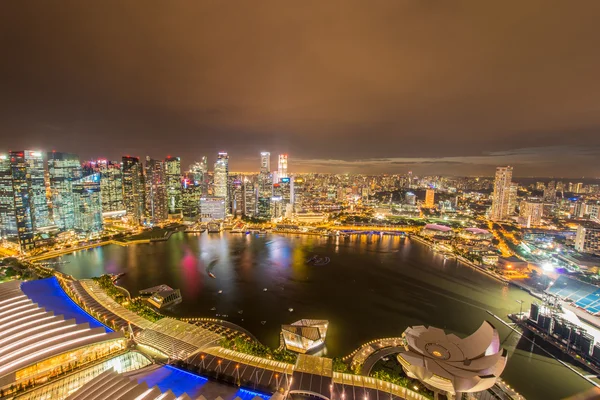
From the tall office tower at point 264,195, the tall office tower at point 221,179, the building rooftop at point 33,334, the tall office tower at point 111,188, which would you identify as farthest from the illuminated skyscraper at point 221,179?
the building rooftop at point 33,334

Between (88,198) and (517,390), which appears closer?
(517,390)

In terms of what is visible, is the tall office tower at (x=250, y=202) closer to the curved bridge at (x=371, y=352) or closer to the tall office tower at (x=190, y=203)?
the tall office tower at (x=190, y=203)

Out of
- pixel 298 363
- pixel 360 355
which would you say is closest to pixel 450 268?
pixel 360 355

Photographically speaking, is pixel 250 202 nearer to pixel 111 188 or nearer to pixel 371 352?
pixel 111 188

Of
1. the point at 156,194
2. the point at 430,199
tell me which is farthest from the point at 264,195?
the point at 430,199

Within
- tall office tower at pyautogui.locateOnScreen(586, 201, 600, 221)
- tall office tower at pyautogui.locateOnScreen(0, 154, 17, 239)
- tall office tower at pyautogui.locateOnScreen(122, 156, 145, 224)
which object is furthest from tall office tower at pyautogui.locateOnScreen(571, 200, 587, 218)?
tall office tower at pyautogui.locateOnScreen(0, 154, 17, 239)

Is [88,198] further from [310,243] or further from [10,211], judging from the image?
[310,243]
